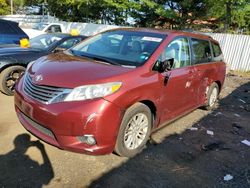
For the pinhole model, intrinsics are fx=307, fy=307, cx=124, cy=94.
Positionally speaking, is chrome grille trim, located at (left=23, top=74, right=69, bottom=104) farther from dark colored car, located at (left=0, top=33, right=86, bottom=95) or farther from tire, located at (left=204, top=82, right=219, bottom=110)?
tire, located at (left=204, top=82, right=219, bottom=110)

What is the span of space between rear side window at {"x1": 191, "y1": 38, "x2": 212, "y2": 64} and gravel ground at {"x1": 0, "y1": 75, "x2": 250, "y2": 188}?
130 centimetres

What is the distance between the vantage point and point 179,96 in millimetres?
4945

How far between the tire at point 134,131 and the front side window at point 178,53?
2.86 ft

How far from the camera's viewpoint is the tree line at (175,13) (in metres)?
17.9

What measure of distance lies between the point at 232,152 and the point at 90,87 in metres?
2.57

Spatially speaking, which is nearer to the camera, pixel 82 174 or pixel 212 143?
pixel 82 174

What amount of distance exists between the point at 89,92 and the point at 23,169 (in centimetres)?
120

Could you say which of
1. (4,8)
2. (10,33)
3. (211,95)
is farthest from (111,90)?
(4,8)

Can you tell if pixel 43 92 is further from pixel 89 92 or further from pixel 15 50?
pixel 15 50

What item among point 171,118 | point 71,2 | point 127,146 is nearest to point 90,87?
point 127,146

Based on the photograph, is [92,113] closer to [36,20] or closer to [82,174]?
[82,174]

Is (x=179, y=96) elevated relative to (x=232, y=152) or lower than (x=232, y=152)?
elevated

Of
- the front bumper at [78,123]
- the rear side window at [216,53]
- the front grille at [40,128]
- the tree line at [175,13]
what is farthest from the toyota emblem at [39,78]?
the tree line at [175,13]

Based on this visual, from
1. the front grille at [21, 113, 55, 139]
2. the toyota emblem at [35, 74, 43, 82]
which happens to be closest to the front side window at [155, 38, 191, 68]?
the toyota emblem at [35, 74, 43, 82]
